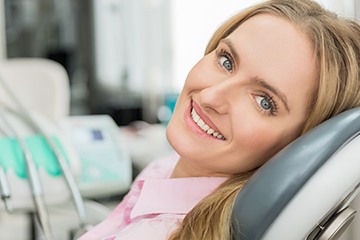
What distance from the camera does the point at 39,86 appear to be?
221cm

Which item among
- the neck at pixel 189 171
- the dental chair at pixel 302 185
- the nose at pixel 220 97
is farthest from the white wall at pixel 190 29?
the dental chair at pixel 302 185

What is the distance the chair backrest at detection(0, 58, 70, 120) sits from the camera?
2141 millimetres

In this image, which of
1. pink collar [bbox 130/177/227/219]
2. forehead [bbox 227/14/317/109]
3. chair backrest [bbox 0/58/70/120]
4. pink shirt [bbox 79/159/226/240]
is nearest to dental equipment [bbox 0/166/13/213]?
pink shirt [bbox 79/159/226/240]

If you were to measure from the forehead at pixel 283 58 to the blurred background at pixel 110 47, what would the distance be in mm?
2123

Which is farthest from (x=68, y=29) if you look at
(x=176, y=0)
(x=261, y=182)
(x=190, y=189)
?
(x=261, y=182)

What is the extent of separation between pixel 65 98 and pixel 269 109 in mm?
1282

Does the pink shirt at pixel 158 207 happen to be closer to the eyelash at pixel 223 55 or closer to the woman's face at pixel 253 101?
the woman's face at pixel 253 101

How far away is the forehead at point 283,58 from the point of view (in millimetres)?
979

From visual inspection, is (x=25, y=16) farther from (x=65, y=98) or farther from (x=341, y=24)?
(x=341, y=24)

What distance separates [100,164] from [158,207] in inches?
36.9

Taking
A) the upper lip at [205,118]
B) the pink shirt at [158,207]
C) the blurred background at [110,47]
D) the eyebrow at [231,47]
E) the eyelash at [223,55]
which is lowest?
the blurred background at [110,47]

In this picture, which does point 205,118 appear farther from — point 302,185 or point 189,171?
point 302,185

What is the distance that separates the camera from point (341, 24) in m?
1.03

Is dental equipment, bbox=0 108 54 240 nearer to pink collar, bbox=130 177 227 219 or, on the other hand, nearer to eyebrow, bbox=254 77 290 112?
pink collar, bbox=130 177 227 219
